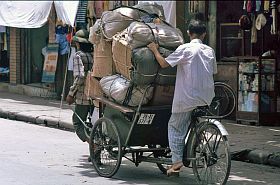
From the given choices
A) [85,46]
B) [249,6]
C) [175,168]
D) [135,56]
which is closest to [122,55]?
[135,56]

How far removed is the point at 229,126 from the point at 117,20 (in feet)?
17.3

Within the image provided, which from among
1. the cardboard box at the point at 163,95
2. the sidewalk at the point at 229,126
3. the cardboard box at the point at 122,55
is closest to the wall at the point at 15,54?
the sidewalk at the point at 229,126

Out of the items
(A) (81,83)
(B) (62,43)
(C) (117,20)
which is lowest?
A: (A) (81,83)

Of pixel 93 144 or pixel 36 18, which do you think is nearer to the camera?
pixel 93 144

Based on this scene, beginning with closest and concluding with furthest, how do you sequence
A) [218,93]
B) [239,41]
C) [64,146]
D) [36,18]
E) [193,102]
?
[193,102], [218,93], [64,146], [239,41], [36,18]

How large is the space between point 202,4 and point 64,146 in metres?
5.35

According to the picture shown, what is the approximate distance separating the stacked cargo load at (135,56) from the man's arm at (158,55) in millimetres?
65

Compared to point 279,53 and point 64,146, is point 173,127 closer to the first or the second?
point 64,146

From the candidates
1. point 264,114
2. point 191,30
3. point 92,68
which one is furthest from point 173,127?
point 264,114

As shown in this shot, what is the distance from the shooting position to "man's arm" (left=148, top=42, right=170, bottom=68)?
7.07 metres

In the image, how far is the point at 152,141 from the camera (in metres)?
7.60

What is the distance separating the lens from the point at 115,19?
26.7ft

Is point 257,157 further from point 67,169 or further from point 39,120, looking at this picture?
point 39,120

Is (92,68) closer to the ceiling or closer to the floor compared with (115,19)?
closer to the floor
